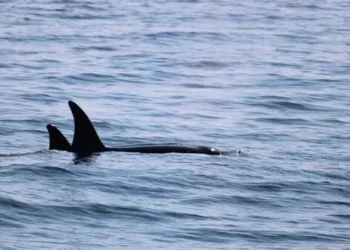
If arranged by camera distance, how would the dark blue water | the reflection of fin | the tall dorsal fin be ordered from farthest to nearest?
the tall dorsal fin → the reflection of fin → the dark blue water

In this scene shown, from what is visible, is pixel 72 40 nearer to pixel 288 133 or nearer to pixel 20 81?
pixel 20 81

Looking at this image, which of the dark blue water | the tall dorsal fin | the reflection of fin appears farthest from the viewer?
the tall dorsal fin

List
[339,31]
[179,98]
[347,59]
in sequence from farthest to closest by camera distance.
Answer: [339,31]
[347,59]
[179,98]

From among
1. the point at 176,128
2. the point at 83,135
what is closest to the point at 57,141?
the point at 83,135

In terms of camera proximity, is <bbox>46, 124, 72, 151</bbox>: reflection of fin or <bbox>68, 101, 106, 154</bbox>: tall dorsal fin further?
<bbox>68, 101, 106, 154</bbox>: tall dorsal fin

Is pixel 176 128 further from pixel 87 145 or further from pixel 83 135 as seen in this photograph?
pixel 83 135

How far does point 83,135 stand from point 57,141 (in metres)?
0.35

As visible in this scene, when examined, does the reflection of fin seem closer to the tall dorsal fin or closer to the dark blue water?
the tall dorsal fin

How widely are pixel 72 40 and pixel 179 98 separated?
31.4 ft

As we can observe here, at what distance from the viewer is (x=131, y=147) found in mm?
16906

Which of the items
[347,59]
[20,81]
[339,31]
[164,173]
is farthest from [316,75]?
[164,173]

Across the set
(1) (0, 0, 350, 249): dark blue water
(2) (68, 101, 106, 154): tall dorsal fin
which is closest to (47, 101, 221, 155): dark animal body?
(2) (68, 101, 106, 154): tall dorsal fin

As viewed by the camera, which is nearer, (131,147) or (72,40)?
(131,147)

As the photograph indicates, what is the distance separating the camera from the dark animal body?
16062 millimetres
